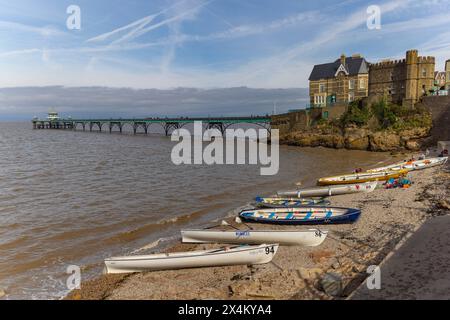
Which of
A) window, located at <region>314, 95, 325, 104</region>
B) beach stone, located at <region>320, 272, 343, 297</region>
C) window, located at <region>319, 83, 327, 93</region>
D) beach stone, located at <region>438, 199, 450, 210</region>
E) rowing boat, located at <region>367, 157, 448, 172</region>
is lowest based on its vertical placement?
beach stone, located at <region>320, 272, 343, 297</region>

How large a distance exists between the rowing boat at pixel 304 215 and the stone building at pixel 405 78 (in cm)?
4069

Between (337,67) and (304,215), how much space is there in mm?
50786

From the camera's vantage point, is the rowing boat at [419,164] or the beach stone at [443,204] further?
the rowing boat at [419,164]

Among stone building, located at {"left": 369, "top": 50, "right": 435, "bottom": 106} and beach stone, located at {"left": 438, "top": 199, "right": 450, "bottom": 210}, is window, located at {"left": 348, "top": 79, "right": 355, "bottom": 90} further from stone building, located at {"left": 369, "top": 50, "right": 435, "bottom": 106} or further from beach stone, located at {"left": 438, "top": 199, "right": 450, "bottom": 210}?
beach stone, located at {"left": 438, "top": 199, "right": 450, "bottom": 210}

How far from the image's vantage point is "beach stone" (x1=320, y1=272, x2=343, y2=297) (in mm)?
9094

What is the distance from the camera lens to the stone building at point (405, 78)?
4872 cm

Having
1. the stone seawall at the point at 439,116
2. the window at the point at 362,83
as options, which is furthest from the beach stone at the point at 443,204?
the window at the point at 362,83

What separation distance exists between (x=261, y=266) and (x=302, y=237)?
102 inches

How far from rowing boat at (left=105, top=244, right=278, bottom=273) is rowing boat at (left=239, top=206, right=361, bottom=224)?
15.9ft

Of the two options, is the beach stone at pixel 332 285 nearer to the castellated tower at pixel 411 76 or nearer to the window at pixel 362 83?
the castellated tower at pixel 411 76

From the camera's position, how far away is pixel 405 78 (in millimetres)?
49844

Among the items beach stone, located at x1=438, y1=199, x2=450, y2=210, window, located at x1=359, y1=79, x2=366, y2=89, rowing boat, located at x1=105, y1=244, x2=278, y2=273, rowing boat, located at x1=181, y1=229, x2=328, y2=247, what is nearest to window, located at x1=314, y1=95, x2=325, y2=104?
window, located at x1=359, y1=79, x2=366, y2=89

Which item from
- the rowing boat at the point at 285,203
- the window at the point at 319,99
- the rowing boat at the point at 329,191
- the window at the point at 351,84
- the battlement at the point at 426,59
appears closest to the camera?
the rowing boat at the point at 285,203
